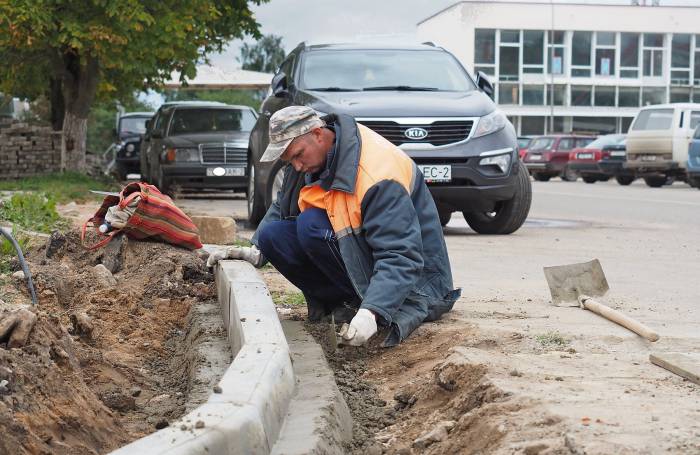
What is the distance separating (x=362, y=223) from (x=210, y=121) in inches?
590

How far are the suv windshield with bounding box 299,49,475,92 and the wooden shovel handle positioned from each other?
5400 mm

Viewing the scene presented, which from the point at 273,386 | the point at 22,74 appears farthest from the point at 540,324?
the point at 22,74

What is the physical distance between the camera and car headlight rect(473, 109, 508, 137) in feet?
36.2

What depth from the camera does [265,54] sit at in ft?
301

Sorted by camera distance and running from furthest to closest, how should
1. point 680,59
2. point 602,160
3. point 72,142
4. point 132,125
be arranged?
point 680,59
point 602,160
point 132,125
point 72,142

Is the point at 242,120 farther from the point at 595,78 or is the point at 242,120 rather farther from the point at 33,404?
the point at 595,78

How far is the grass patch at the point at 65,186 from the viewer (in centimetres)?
1681

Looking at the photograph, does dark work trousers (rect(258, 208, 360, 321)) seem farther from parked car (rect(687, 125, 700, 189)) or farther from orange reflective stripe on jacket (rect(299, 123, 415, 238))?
parked car (rect(687, 125, 700, 189))

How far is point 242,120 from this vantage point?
1997 cm

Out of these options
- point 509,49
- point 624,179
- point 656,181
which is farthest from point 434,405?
point 509,49

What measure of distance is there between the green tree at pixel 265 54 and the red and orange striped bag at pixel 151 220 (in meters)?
82.4

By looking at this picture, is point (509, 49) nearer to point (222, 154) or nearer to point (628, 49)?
point (628, 49)

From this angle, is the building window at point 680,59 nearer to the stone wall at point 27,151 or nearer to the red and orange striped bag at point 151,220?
the stone wall at point 27,151

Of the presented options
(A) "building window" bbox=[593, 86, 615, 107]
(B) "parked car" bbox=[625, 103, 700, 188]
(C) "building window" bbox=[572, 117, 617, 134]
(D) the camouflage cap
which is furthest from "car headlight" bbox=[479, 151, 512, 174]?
(A) "building window" bbox=[593, 86, 615, 107]
